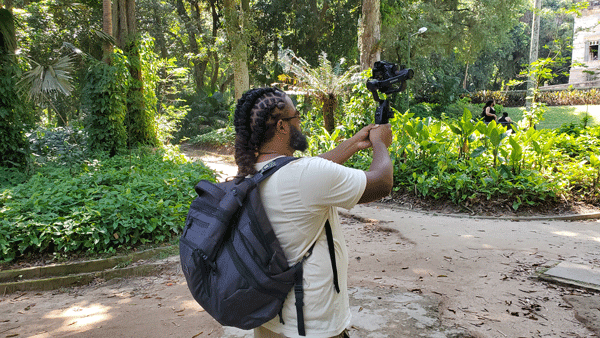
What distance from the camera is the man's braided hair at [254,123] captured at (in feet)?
5.59

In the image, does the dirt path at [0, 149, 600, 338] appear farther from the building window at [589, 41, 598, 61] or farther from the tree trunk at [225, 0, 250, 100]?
the building window at [589, 41, 598, 61]

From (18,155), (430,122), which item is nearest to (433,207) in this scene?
(430,122)

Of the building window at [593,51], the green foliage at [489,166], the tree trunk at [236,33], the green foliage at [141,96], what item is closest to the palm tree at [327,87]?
the green foliage at [489,166]

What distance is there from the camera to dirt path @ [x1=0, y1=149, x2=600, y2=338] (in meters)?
3.29

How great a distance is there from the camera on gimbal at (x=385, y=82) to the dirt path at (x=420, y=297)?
6.18 ft

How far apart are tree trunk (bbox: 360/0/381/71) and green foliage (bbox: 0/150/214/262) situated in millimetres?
7452

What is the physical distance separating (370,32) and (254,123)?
11.6 metres

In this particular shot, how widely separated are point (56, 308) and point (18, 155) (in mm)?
5820

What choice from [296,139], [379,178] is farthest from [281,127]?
[379,178]

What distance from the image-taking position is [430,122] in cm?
912

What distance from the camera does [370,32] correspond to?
1245 centimetres

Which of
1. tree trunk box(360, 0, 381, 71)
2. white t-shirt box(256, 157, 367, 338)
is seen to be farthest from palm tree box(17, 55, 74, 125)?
white t-shirt box(256, 157, 367, 338)

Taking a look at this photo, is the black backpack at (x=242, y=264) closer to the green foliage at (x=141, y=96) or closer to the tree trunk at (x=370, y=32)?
the green foliage at (x=141, y=96)

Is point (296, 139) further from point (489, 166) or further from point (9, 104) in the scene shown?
point (9, 104)
